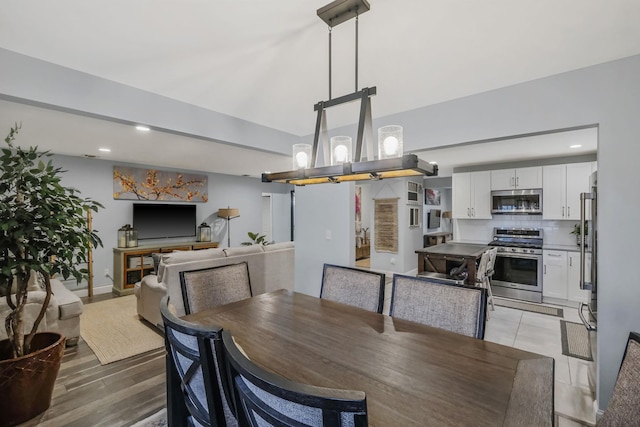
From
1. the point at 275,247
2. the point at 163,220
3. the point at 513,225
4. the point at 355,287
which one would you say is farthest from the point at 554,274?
the point at 163,220

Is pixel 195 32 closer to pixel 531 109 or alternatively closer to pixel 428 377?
pixel 428 377

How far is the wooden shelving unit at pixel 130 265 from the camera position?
17.3 ft

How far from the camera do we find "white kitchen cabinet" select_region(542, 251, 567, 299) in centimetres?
449

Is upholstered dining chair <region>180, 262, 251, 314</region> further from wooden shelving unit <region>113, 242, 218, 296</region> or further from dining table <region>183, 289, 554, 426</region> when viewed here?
wooden shelving unit <region>113, 242, 218, 296</region>

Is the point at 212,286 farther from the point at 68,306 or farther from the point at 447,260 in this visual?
the point at 447,260

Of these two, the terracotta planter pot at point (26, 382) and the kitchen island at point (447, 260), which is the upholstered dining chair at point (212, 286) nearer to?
the terracotta planter pot at point (26, 382)

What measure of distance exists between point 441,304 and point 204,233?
585 centimetres

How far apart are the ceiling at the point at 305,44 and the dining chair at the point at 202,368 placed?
1.46 metres

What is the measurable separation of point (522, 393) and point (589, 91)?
6.90 feet

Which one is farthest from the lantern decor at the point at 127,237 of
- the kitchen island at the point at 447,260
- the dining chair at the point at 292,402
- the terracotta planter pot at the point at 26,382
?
the dining chair at the point at 292,402

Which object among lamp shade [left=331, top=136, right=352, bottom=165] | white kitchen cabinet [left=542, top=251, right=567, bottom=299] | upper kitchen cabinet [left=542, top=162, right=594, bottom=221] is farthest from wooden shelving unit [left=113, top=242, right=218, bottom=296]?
upper kitchen cabinet [left=542, top=162, right=594, bottom=221]

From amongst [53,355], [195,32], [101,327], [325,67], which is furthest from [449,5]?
[101,327]

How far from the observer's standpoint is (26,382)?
2.10 meters

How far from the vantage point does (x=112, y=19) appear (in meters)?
1.54
